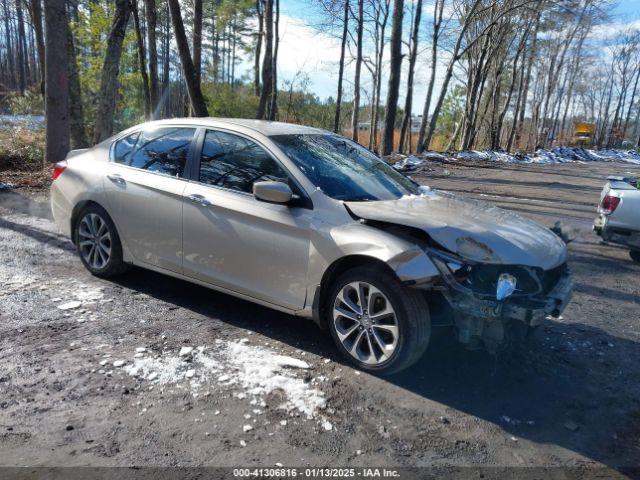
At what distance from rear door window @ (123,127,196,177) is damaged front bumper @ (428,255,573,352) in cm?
253

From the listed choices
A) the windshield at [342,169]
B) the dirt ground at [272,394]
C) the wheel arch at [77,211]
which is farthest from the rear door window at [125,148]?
the windshield at [342,169]

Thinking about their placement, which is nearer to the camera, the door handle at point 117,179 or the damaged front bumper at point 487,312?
the damaged front bumper at point 487,312

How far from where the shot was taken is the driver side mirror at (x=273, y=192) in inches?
149

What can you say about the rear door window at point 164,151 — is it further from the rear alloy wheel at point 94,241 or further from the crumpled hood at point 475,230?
the crumpled hood at point 475,230

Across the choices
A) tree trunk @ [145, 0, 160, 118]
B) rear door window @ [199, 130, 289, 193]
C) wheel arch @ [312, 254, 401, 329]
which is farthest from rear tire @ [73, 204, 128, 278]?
tree trunk @ [145, 0, 160, 118]

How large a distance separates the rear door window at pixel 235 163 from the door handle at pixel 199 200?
152 mm

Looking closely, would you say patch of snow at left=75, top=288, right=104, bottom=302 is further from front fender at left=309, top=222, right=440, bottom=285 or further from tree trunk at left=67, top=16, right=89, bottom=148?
tree trunk at left=67, top=16, right=89, bottom=148

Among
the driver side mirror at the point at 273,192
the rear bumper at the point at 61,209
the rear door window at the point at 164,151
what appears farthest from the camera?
the rear bumper at the point at 61,209

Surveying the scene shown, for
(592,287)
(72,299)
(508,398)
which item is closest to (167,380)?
(72,299)

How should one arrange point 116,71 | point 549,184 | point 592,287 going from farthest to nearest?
point 549,184, point 116,71, point 592,287

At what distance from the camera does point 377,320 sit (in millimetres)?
3543

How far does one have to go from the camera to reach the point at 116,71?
12.5m

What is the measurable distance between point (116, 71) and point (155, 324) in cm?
1017

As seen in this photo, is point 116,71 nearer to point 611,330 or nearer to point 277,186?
point 277,186
